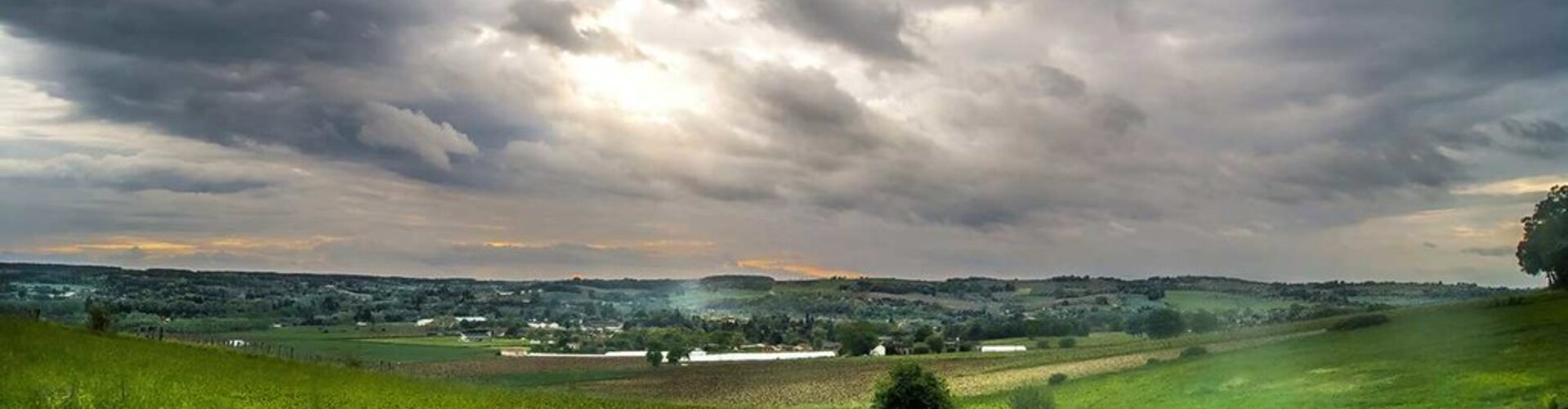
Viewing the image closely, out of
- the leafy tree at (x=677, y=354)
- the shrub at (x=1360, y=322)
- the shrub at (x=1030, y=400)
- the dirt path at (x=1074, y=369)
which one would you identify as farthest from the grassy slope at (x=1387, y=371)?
the leafy tree at (x=677, y=354)

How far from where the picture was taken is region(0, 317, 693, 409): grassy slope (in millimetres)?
43594

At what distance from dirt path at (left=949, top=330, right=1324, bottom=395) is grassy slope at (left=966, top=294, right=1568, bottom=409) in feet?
21.3

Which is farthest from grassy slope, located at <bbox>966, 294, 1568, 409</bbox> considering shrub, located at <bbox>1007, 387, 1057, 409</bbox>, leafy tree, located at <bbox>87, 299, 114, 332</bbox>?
leafy tree, located at <bbox>87, 299, 114, 332</bbox>

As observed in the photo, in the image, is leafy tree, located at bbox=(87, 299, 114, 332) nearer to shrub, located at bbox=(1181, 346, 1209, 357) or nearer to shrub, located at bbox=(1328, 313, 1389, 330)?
shrub, located at bbox=(1181, 346, 1209, 357)

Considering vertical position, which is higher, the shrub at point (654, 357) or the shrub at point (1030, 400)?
the shrub at point (1030, 400)

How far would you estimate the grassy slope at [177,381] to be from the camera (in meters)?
43.6

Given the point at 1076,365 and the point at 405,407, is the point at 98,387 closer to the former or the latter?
the point at 405,407

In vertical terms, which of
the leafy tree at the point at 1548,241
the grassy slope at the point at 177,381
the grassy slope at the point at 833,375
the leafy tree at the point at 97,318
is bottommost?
the grassy slope at the point at 833,375

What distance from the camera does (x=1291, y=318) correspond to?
184 m

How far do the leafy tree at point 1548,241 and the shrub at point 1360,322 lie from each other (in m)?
18.7

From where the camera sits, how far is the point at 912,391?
265 feet

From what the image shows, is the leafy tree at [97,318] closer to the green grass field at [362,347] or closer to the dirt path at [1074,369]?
the green grass field at [362,347]

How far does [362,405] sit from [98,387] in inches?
719

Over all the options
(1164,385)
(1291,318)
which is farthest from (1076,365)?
(1291,318)
